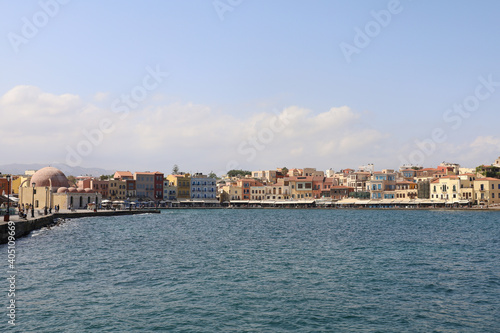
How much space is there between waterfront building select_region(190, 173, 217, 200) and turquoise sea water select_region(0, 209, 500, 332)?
301 ft

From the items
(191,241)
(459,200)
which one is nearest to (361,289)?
(191,241)

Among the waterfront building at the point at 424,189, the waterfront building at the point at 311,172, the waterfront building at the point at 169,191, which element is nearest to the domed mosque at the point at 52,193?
the waterfront building at the point at 169,191

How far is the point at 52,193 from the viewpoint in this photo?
85.8m

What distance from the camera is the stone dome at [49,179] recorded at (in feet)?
288

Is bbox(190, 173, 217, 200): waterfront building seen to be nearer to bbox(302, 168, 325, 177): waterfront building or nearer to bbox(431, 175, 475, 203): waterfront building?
bbox(302, 168, 325, 177): waterfront building

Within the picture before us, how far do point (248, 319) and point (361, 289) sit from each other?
23.0 feet

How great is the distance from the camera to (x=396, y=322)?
56.4 feet

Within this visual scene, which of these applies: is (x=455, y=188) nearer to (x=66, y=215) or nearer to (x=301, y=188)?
(x=301, y=188)

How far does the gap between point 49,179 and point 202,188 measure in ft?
164

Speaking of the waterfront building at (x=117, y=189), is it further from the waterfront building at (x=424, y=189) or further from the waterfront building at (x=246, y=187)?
the waterfront building at (x=424, y=189)

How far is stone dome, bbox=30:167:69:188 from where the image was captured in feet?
288

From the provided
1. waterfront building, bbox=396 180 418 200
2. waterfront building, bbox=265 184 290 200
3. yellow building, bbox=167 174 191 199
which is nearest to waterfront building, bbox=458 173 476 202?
waterfront building, bbox=396 180 418 200

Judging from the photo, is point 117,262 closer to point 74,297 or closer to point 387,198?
point 74,297

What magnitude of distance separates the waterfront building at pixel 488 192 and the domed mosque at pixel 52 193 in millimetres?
83150
